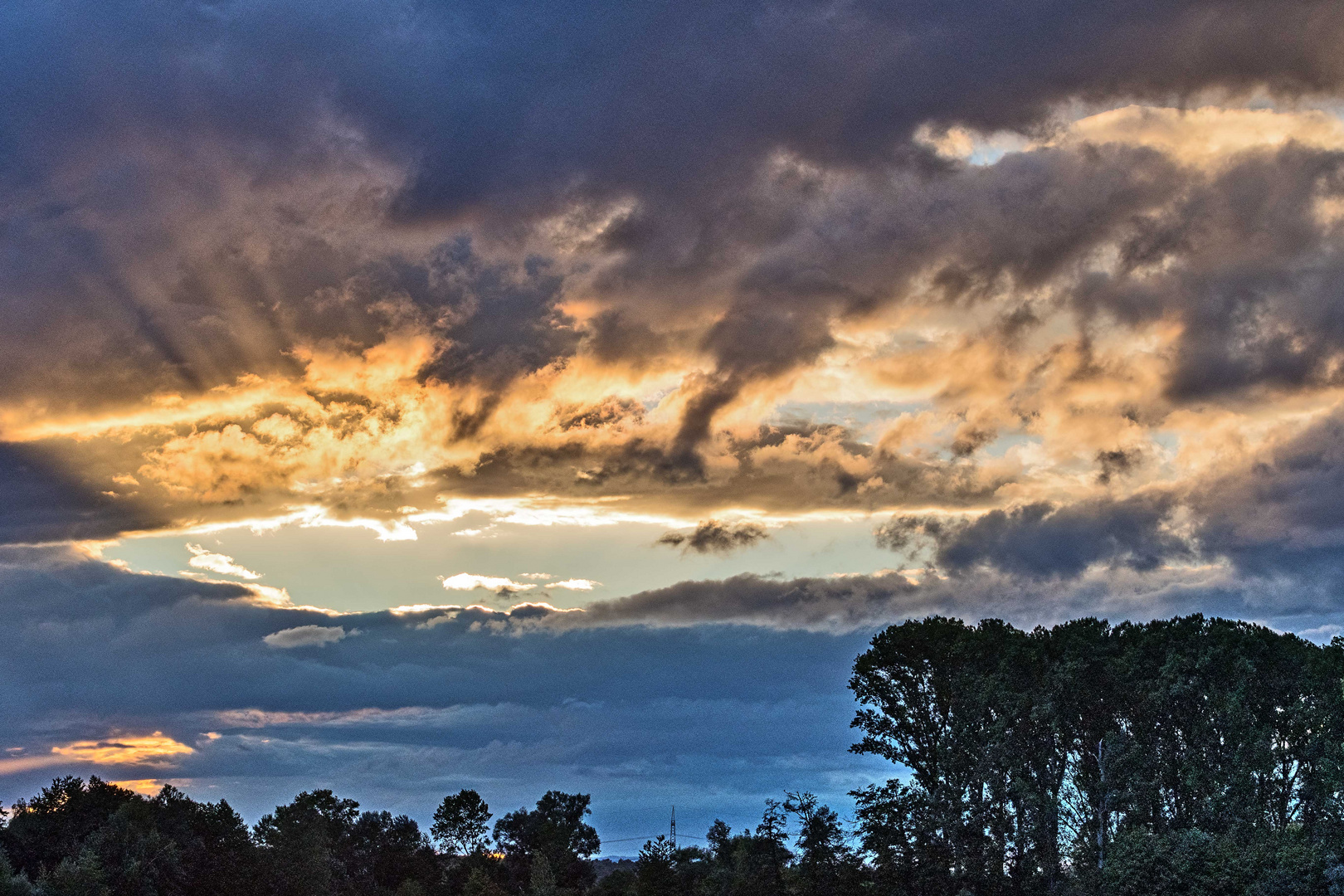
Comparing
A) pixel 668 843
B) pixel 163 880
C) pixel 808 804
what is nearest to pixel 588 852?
pixel 668 843

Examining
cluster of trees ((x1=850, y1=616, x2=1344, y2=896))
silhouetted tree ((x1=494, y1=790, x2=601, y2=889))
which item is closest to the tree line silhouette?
cluster of trees ((x1=850, y1=616, x2=1344, y2=896))

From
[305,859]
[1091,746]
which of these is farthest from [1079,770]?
[305,859]

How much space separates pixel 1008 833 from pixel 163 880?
70.7 meters

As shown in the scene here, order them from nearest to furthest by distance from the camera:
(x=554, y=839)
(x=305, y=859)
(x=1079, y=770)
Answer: (x=1079, y=770), (x=305, y=859), (x=554, y=839)

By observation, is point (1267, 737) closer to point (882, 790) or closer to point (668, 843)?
point (882, 790)

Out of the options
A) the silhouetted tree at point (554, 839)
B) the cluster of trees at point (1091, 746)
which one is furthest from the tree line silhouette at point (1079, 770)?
the silhouetted tree at point (554, 839)

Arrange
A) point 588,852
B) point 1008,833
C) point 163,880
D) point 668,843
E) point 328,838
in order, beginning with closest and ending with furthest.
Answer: point 1008,833
point 163,880
point 668,843
point 328,838
point 588,852

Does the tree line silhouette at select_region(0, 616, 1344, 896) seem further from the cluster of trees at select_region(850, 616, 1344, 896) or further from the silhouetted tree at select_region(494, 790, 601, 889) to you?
the silhouetted tree at select_region(494, 790, 601, 889)

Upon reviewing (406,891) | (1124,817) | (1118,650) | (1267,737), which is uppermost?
(1118,650)

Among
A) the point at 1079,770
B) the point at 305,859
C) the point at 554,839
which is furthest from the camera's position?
the point at 554,839

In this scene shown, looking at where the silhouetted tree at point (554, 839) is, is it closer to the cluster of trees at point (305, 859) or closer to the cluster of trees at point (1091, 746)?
the cluster of trees at point (305, 859)

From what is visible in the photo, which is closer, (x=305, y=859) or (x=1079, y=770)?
(x=1079, y=770)

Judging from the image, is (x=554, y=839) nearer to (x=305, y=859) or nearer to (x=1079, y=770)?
(x=305, y=859)

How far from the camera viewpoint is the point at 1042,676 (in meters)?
87.8
